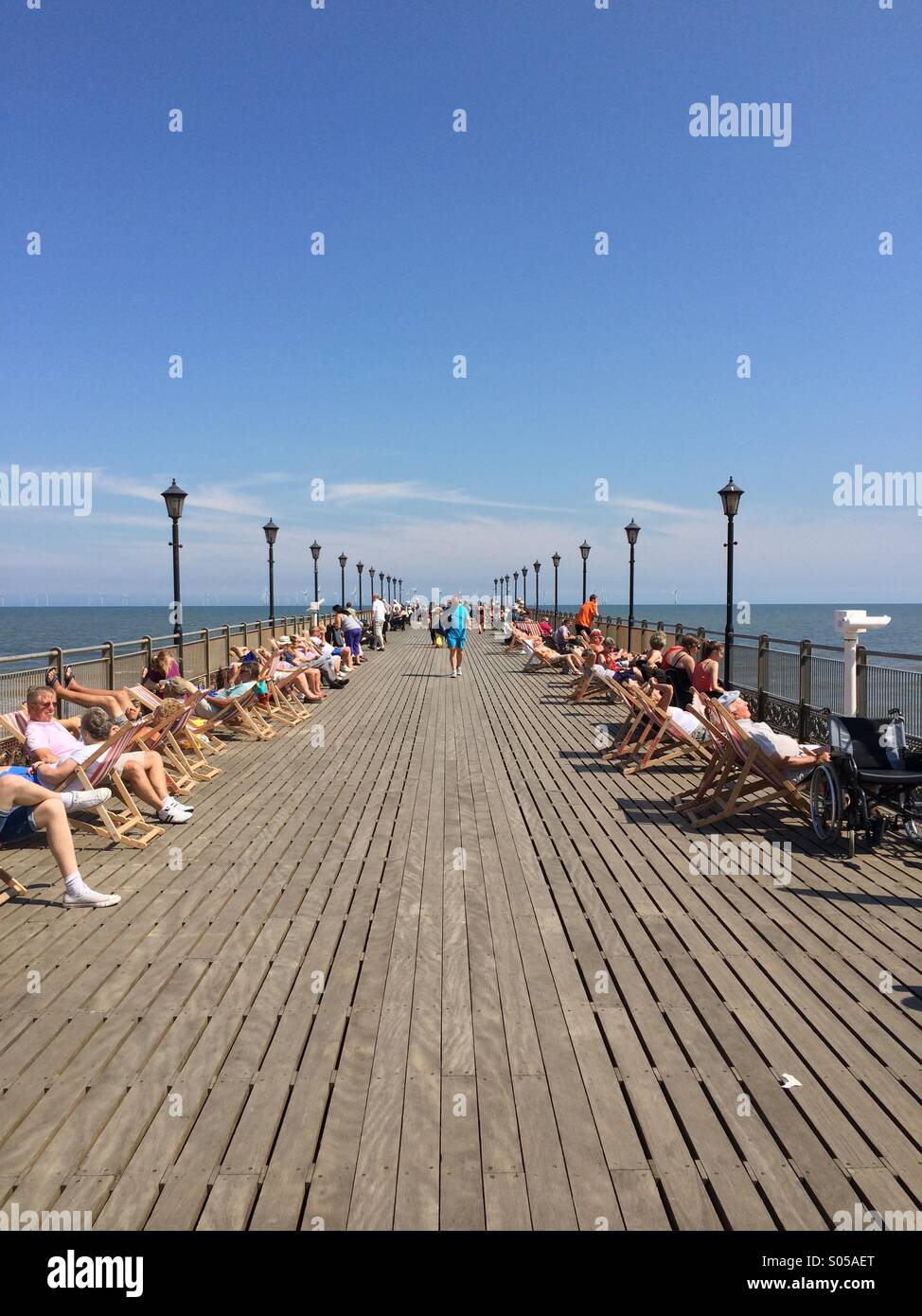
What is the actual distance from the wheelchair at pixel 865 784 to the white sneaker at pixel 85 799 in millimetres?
4546

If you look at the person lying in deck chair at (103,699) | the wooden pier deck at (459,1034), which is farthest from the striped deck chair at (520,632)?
the wooden pier deck at (459,1034)

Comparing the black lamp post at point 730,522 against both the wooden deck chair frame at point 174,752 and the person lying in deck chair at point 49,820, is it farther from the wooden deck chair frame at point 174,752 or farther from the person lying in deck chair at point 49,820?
the person lying in deck chair at point 49,820

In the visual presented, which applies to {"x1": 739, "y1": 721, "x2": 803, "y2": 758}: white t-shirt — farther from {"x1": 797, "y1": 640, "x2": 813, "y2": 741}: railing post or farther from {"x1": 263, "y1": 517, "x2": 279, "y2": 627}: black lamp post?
{"x1": 263, "y1": 517, "x2": 279, "y2": 627}: black lamp post

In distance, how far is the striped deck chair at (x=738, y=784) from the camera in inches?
240

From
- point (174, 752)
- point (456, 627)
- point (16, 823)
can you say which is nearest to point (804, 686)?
point (174, 752)

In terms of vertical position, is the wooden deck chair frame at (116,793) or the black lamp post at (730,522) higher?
the black lamp post at (730,522)

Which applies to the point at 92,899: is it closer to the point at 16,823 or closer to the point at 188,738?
the point at 16,823

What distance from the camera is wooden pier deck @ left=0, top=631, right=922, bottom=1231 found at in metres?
2.38

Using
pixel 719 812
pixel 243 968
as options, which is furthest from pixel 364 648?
pixel 243 968

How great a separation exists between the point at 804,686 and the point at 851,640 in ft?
3.27

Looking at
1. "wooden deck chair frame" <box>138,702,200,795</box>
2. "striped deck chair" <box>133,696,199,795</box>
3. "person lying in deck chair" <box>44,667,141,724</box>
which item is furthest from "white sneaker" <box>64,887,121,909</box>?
"person lying in deck chair" <box>44,667,141,724</box>

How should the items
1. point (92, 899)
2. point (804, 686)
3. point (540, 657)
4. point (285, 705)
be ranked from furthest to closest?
point (540, 657) < point (285, 705) < point (804, 686) < point (92, 899)

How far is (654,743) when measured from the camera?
8.35 meters
